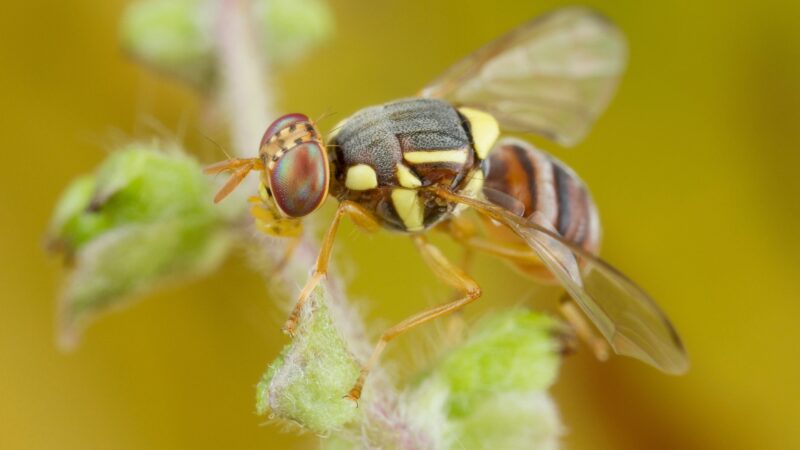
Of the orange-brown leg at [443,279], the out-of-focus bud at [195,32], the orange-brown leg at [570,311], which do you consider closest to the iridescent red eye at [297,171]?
the orange-brown leg at [443,279]

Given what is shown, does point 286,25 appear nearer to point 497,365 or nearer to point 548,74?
point 548,74

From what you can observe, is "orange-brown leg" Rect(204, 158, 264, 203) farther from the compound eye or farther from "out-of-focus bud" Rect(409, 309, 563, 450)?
"out-of-focus bud" Rect(409, 309, 563, 450)

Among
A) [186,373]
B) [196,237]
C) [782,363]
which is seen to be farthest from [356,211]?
[782,363]

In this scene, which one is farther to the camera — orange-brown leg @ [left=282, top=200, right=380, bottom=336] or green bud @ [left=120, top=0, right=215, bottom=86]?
green bud @ [left=120, top=0, right=215, bottom=86]

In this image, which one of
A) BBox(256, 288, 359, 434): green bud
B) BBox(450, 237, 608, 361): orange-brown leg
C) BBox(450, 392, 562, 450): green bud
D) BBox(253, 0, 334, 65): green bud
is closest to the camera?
BBox(256, 288, 359, 434): green bud

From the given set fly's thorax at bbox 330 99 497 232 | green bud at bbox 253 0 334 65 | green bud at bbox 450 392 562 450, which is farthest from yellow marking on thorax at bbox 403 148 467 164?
green bud at bbox 253 0 334 65

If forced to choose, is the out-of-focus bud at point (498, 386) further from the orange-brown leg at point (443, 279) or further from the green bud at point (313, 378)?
the green bud at point (313, 378)
